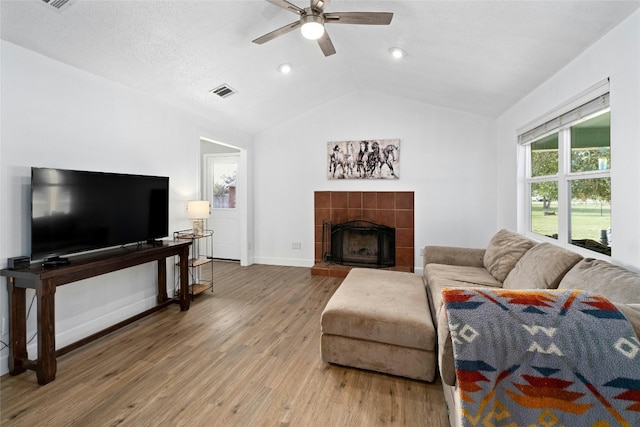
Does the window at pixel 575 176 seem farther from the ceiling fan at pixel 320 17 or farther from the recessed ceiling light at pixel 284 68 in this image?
the recessed ceiling light at pixel 284 68

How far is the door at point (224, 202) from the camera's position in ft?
18.9

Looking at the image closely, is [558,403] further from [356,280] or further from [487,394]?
[356,280]

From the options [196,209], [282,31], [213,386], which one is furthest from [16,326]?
[282,31]

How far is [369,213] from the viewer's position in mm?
4922

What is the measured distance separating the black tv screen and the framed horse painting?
8.89 ft

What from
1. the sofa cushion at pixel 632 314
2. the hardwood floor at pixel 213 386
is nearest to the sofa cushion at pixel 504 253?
the hardwood floor at pixel 213 386

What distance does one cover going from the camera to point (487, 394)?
107 cm

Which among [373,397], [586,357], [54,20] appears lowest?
[373,397]

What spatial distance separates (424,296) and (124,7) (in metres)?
3.16

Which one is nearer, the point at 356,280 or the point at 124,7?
the point at 124,7

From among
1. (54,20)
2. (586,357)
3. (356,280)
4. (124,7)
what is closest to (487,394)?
(586,357)

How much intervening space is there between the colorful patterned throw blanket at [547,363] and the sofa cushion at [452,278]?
1323mm

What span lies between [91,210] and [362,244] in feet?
12.0

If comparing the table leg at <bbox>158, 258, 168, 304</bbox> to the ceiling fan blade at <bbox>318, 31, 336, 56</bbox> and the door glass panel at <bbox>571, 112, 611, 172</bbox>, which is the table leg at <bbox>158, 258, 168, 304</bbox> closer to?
the ceiling fan blade at <bbox>318, 31, 336, 56</bbox>
